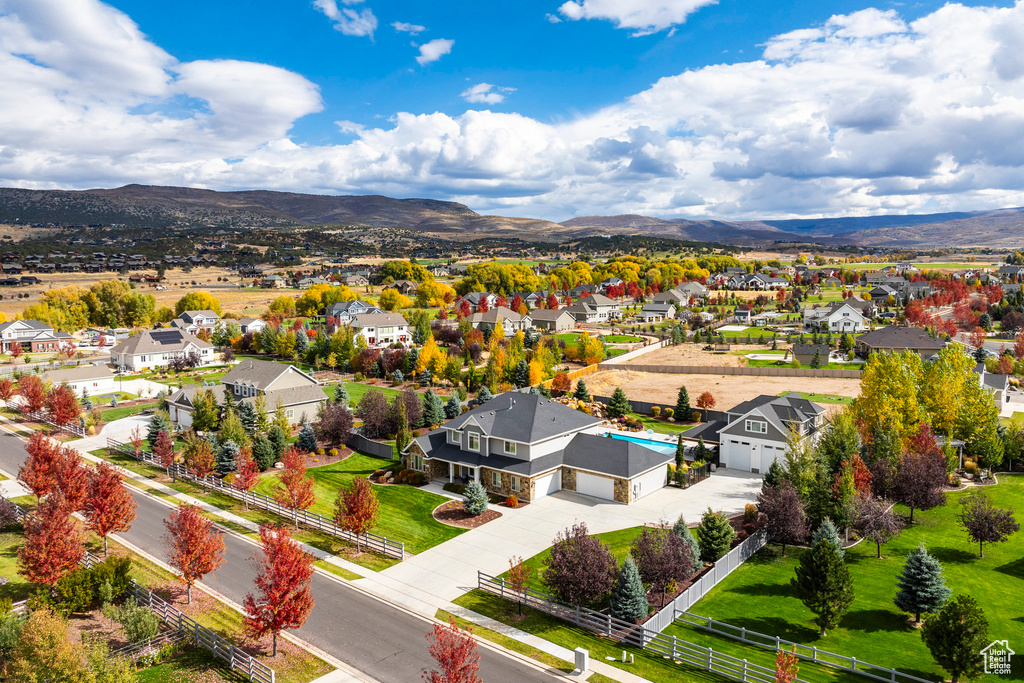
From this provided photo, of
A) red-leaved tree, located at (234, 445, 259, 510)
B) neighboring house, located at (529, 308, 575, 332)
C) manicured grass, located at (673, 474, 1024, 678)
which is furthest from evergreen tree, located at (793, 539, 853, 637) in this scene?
neighboring house, located at (529, 308, 575, 332)

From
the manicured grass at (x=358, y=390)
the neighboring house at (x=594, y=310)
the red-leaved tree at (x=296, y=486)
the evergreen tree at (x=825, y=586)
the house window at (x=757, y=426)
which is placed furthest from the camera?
the neighboring house at (x=594, y=310)

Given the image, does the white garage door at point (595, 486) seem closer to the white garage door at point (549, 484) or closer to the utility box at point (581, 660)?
the white garage door at point (549, 484)

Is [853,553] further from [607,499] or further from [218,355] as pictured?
[218,355]

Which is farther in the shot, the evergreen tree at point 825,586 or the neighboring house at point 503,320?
the neighboring house at point 503,320

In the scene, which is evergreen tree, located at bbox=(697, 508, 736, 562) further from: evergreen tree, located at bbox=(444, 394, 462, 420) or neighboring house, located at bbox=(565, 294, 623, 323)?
neighboring house, located at bbox=(565, 294, 623, 323)

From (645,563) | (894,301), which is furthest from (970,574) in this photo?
(894,301)

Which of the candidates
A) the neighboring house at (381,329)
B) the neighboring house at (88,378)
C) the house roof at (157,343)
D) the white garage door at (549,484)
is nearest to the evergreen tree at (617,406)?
the white garage door at (549,484)

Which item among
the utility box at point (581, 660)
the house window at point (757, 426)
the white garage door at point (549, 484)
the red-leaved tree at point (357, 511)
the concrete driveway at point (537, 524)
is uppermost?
the house window at point (757, 426)
